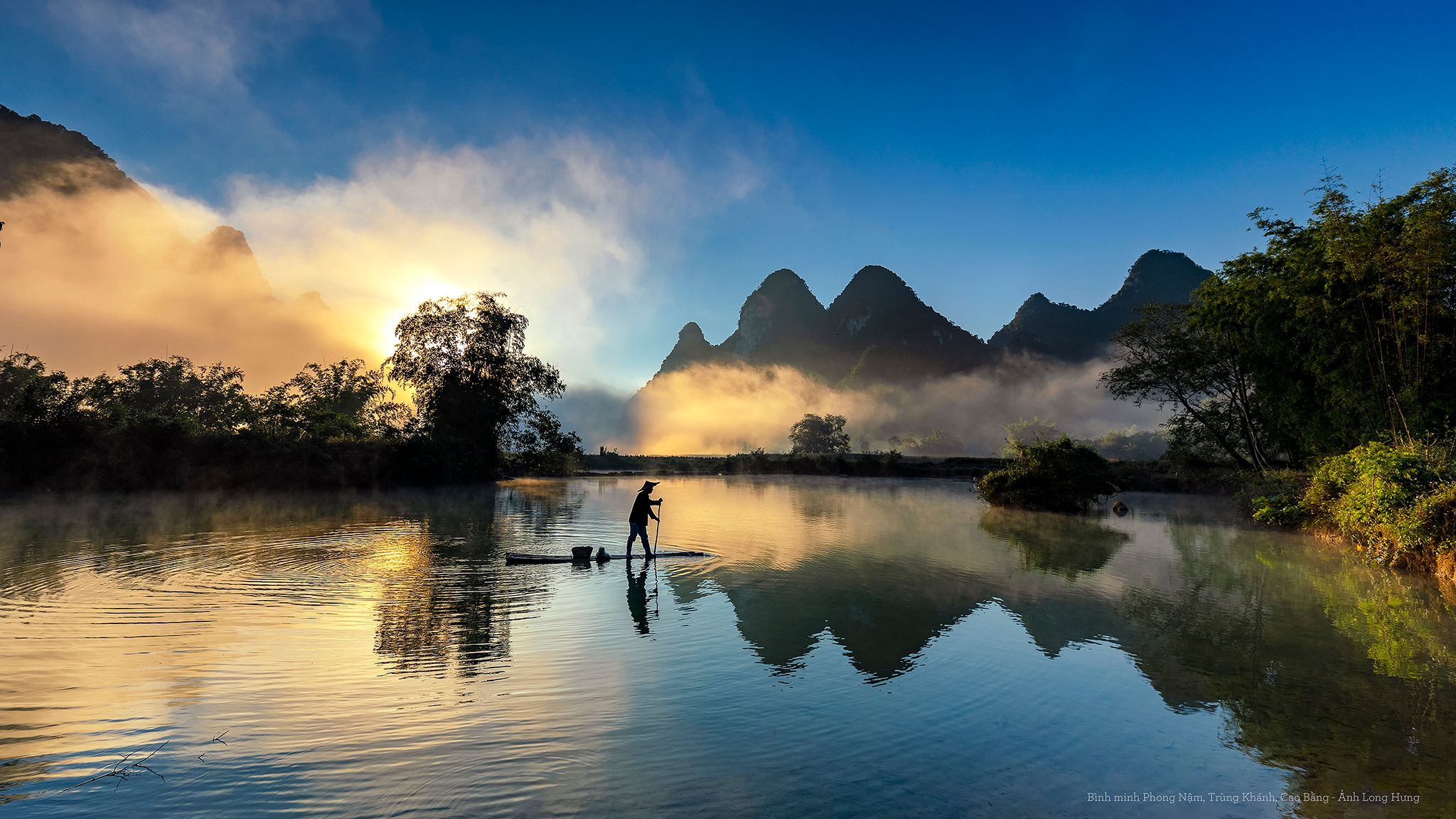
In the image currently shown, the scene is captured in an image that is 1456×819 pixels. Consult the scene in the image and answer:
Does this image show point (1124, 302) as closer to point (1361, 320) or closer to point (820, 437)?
point (820, 437)

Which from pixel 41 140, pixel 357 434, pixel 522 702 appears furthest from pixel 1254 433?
pixel 41 140

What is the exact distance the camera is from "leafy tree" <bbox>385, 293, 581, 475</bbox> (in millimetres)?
53500

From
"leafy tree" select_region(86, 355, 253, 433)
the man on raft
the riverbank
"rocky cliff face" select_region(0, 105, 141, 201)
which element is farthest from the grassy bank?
"rocky cliff face" select_region(0, 105, 141, 201)

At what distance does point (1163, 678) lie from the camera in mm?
8266

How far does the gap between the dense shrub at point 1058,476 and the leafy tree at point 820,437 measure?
7146cm

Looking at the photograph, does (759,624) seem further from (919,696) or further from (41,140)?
(41,140)

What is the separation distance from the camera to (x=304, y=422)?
45.0m

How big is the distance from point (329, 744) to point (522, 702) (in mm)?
1755

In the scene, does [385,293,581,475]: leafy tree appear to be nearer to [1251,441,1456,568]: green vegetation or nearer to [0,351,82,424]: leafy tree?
[0,351,82,424]: leafy tree

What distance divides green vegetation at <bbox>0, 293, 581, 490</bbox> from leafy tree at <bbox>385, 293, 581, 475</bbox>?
10 cm

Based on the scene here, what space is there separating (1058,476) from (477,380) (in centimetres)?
4455

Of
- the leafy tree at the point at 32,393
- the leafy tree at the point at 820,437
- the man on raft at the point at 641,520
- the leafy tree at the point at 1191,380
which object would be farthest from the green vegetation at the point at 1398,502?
the leafy tree at the point at 820,437

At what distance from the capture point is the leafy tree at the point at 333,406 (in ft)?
147

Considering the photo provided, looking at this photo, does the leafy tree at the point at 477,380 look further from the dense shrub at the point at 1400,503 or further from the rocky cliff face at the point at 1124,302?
the rocky cliff face at the point at 1124,302
